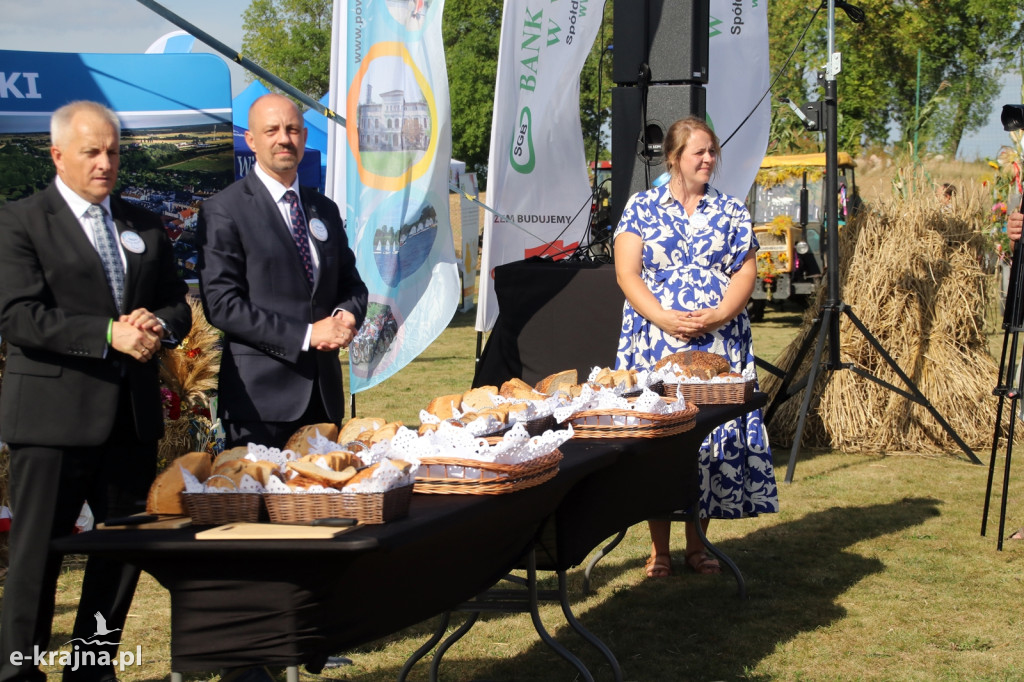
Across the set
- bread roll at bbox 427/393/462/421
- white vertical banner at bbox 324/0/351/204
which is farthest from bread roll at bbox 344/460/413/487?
white vertical banner at bbox 324/0/351/204

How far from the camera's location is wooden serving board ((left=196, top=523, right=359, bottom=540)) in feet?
6.63

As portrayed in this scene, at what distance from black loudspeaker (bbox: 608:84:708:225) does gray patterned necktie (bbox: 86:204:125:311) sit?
3.20 m

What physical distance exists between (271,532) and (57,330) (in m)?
1.26

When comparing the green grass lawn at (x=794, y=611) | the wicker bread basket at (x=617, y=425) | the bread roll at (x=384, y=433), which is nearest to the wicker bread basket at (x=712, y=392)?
the wicker bread basket at (x=617, y=425)

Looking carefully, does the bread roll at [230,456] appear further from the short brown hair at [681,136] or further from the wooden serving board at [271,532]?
the short brown hair at [681,136]

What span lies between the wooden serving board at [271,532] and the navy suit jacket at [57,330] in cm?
114

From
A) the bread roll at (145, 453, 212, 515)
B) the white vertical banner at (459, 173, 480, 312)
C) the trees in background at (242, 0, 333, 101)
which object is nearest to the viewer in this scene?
the bread roll at (145, 453, 212, 515)

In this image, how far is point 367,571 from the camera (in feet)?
7.22

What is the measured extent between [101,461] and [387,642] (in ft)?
4.28

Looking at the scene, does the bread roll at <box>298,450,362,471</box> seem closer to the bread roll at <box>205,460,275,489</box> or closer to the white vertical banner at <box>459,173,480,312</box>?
the bread roll at <box>205,460,275,489</box>

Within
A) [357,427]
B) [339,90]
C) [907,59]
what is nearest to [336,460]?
A: [357,427]

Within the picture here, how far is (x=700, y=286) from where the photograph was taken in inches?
178

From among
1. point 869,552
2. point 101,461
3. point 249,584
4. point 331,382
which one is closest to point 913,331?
point 869,552

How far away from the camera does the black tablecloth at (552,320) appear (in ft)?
18.1
